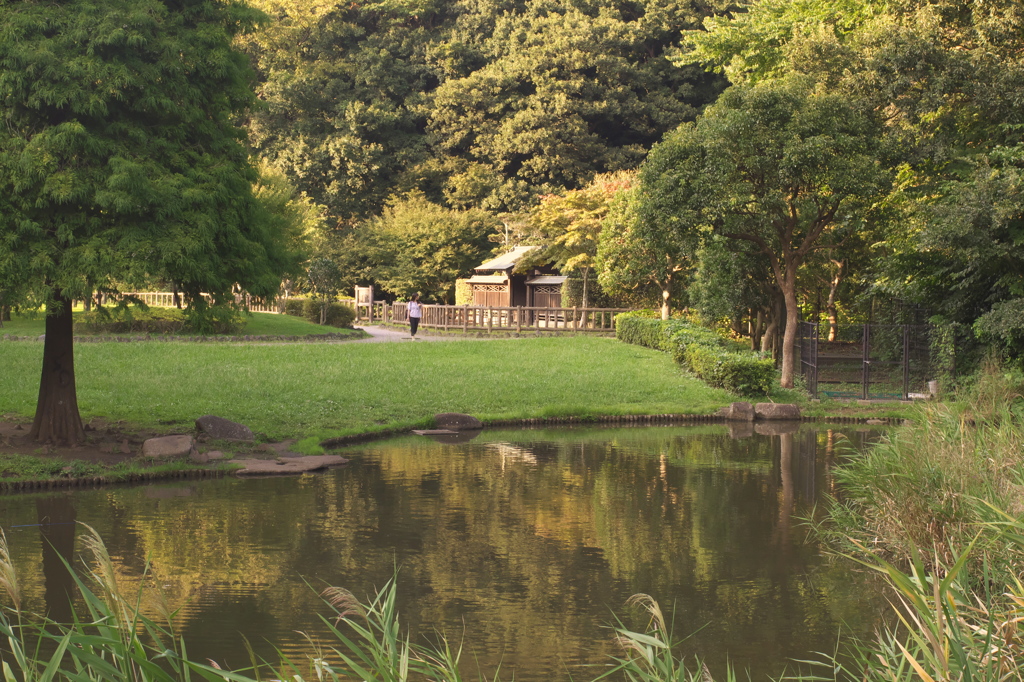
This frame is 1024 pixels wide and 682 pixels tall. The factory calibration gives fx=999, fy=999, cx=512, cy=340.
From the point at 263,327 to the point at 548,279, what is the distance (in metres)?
16.1

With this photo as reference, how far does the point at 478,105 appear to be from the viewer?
59344 mm

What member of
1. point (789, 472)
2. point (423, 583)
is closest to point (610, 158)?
point (789, 472)

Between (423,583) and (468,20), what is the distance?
57471 millimetres

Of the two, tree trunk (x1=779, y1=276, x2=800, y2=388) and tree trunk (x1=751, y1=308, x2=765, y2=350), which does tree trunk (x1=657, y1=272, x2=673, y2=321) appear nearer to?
tree trunk (x1=751, y1=308, x2=765, y2=350)

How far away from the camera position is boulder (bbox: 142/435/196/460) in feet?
45.7

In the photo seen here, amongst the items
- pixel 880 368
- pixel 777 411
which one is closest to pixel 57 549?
pixel 777 411

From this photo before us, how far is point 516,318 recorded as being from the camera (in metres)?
42.7

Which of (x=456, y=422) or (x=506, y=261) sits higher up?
(x=506, y=261)

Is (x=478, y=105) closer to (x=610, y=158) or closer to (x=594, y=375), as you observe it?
(x=610, y=158)

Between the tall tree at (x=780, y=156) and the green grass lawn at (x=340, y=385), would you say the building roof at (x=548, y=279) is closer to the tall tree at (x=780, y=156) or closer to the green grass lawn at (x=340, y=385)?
the green grass lawn at (x=340, y=385)

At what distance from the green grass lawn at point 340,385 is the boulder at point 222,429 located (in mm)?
444

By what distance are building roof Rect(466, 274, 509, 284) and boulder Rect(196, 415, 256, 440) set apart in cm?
3219

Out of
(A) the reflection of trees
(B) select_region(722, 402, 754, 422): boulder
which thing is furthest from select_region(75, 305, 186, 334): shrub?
(A) the reflection of trees

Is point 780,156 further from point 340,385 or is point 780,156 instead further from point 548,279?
point 548,279
